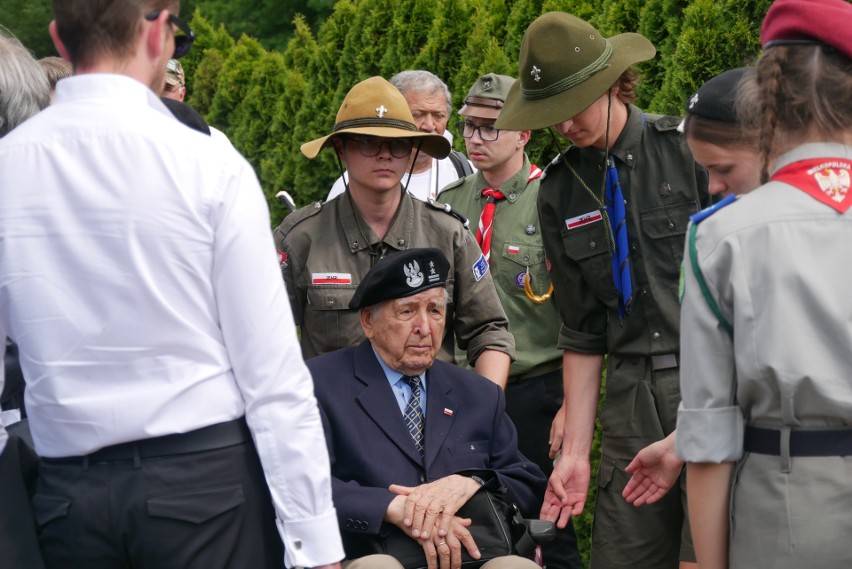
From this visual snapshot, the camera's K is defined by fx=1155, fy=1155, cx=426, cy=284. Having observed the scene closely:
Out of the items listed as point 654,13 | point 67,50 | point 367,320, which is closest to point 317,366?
point 367,320

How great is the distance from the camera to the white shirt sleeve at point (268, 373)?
223 cm

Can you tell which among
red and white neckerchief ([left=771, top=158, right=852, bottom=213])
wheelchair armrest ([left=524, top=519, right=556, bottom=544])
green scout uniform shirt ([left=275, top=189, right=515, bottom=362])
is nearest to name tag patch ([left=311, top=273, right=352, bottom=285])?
green scout uniform shirt ([left=275, top=189, right=515, bottom=362])

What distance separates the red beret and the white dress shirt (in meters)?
1.09

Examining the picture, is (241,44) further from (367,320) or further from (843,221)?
(843,221)

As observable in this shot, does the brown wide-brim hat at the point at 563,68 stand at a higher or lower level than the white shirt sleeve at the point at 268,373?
higher

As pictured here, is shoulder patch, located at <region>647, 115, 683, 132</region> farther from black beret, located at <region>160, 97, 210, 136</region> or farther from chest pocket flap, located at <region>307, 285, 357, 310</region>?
black beret, located at <region>160, 97, 210, 136</region>

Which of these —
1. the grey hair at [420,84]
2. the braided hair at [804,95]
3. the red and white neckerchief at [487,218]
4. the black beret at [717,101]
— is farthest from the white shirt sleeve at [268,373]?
the grey hair at [420,84]

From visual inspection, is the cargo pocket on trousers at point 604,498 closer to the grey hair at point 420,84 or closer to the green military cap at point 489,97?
the green military cap at point 489,97

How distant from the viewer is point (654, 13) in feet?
19.6

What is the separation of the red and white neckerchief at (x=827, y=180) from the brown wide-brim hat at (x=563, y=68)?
1.40 m

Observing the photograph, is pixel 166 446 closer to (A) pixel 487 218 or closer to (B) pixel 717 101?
(B) pixel 717 101

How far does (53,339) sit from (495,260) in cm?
313

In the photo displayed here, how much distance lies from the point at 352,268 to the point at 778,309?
228 cm

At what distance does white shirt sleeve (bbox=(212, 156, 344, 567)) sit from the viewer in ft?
7.31
